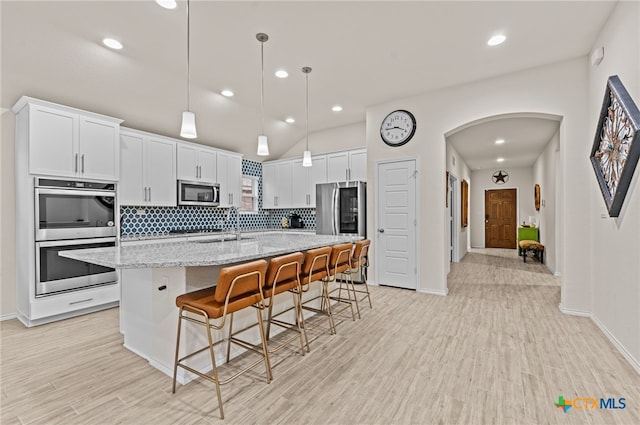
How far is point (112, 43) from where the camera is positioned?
3.03 metres

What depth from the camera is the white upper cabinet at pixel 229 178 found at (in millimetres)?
5445

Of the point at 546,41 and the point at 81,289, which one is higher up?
the point at 546,41

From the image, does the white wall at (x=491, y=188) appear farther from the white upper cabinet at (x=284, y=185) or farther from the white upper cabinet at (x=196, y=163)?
the white upper cabinet at (x=196, y=163)

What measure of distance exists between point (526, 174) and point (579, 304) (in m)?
7.46

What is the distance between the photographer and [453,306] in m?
3.76

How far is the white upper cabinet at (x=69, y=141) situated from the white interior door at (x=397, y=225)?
381cm

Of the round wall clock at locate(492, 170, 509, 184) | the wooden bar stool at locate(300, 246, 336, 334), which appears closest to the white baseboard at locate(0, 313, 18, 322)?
the wooden bar stool at locate(300, 246, 336, 334)

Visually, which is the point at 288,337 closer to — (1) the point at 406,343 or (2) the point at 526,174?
(1) the point at 406,343

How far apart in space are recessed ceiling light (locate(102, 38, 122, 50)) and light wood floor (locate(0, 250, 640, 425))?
117 inches

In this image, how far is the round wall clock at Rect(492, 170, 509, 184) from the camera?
9781mm

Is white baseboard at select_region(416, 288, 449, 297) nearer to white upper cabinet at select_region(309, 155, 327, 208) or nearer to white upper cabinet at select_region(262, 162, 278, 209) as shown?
white upper cabinet at select_region(309, 155, 327, 208)

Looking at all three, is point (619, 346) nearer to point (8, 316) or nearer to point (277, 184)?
point (277, 184)

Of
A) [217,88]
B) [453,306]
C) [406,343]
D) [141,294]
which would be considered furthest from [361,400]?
[217,88]

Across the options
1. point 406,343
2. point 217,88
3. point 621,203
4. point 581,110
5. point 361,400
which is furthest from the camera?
point 217,88
